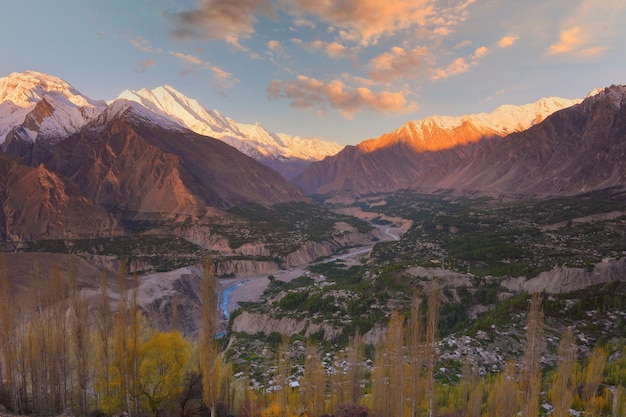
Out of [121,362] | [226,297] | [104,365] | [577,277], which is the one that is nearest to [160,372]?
[121,362]

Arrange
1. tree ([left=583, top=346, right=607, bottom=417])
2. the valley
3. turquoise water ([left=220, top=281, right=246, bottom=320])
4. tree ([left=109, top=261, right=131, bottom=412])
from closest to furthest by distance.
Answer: tree ([left=583, top=346, right=607, bottom=417])
tree ([left=109, top=261, right=131, bottom=412])
the valley
turquoise water ([left=220, top=281, right=246, bottom=320])

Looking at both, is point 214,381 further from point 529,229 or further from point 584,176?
point 584,176

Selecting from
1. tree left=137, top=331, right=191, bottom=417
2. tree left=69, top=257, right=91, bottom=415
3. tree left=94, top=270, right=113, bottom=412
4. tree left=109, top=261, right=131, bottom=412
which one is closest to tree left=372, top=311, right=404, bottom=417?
tree left=137, top=331, right=191, bottom=417

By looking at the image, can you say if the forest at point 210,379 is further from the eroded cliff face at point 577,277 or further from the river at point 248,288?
the river at point 248,288

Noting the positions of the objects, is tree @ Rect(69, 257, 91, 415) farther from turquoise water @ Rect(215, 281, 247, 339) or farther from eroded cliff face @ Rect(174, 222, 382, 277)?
eroded cliff face @ Rect(174, 222, 382, 277)

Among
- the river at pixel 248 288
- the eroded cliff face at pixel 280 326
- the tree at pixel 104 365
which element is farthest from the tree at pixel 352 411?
the river at pixel 248 288

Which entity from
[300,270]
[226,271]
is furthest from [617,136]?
[226,271]
